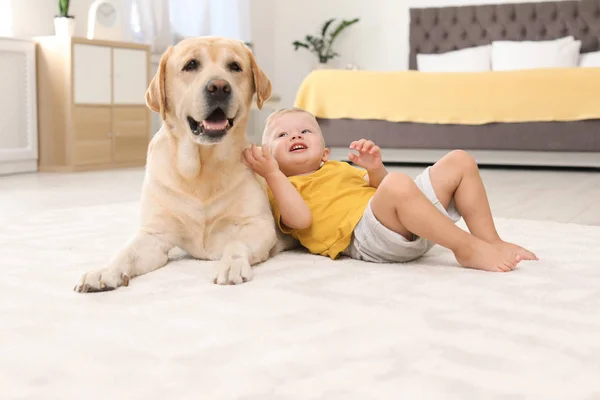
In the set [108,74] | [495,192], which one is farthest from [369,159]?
[108,74]

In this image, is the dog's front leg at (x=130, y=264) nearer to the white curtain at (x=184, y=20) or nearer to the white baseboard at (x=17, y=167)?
the white baseboard at (x=17, y=167)

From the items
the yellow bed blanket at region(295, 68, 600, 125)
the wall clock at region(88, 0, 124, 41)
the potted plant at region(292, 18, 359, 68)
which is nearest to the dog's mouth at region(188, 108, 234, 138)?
the yellow bed blanket at region(295, 68, 600, 125)

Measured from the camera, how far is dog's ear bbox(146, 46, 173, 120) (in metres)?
1.71

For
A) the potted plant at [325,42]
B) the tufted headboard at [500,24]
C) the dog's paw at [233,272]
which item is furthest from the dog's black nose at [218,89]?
the potted plant at [325,42]

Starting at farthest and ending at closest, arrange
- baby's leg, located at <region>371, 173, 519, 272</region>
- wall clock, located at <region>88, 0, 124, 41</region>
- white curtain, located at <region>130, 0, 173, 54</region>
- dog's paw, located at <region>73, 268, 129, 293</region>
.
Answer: white curtain, located at <region>130, 0, 173, 54</region>, wall clock, located at <region>88, 0, 124, 41</region>, baby's leg, located at <region>371, 173, 519, 272</region>, dog's paw, located at <region>73, 268, 129, 293</region>

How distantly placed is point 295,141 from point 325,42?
5640 mm

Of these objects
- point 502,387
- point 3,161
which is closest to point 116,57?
point 3,161

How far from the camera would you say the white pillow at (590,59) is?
5801mm

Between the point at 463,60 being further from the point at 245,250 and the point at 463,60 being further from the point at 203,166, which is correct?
the point at 245,250

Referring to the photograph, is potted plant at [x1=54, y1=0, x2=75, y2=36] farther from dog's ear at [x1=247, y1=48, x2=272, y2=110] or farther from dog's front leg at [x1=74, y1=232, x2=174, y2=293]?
dog's front leg at [x1=74, y1=232, x2=174, y2=293]

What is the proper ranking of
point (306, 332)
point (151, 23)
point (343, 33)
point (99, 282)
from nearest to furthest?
1. point (306, 332)
2. point (99, 282)
3. point (151, 23)
4. point (343, 33)

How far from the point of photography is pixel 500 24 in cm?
650

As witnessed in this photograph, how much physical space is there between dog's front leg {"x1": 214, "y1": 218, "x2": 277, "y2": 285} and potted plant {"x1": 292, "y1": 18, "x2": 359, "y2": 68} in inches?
219

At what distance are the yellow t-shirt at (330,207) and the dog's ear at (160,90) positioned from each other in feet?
1.29
